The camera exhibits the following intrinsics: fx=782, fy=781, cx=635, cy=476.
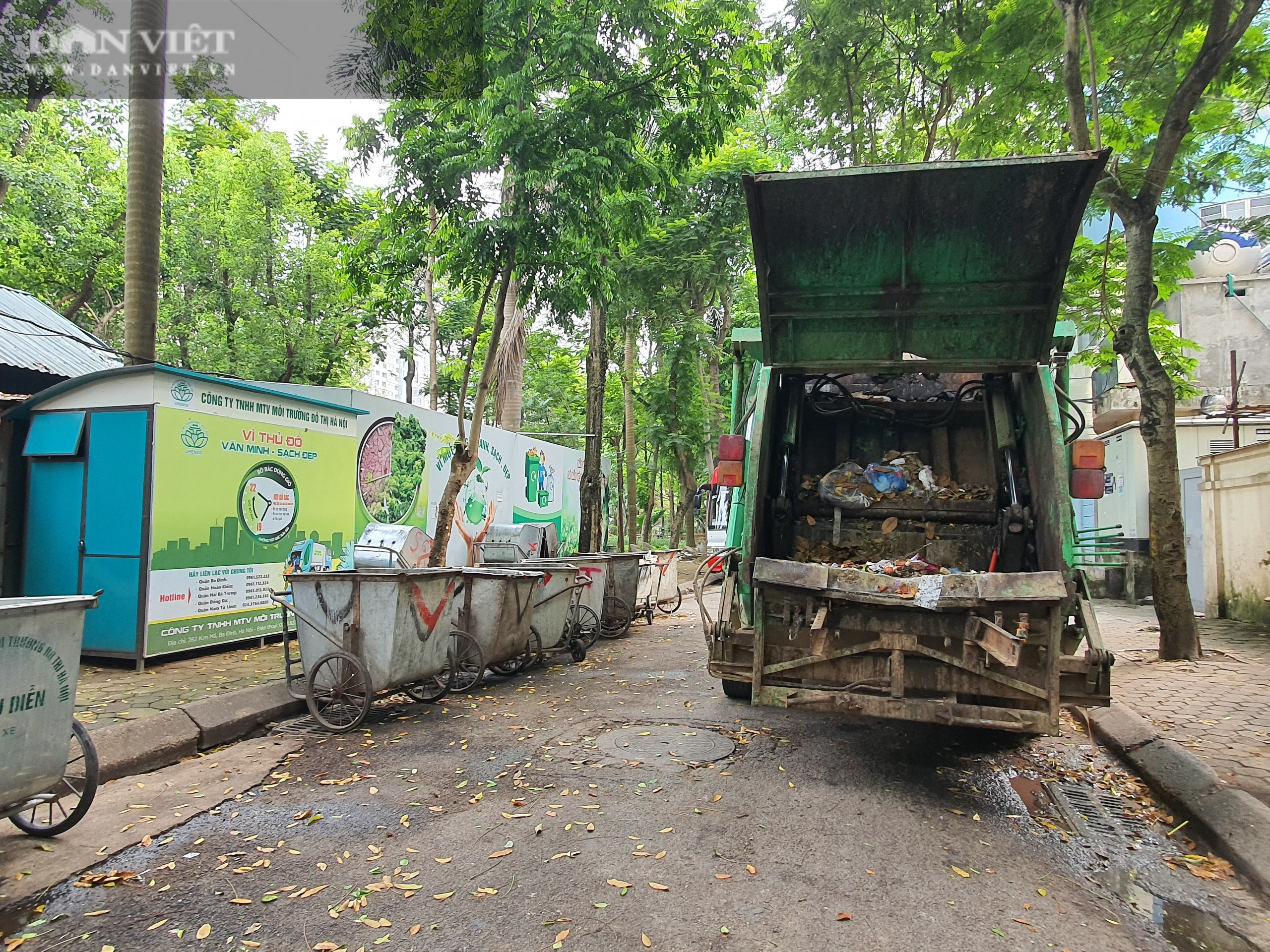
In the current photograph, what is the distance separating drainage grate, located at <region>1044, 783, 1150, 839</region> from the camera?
3.95 metres

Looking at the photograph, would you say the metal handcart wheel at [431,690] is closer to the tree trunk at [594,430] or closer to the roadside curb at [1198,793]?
the roadside curb at [1198,793]

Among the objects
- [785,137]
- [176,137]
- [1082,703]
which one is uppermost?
[176,137]

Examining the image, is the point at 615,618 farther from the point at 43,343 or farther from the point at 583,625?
the point at 43,343

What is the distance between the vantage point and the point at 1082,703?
404 centimetres

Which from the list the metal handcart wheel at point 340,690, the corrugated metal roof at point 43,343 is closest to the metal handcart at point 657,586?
the metal handcart wheel at point 340,690

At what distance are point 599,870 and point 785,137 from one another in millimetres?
14047

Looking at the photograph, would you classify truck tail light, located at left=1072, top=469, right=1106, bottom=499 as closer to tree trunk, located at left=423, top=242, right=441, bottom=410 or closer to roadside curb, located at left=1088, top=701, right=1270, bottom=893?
roadside curb, located at left=1088, top=701, right=1270, bottom=893

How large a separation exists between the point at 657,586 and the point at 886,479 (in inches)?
246

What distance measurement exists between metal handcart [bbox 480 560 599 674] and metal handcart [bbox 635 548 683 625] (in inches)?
81.3

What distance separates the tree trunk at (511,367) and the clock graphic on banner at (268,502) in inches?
216

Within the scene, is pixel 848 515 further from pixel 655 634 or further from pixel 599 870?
pixel 655 634

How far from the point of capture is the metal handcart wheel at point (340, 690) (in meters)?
5.50

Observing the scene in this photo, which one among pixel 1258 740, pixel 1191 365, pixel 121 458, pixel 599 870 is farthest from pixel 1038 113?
pixel 121 458

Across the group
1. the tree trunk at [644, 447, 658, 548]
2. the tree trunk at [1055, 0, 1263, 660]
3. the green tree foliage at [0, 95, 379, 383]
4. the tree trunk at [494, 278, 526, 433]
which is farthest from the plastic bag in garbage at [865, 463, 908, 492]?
the tree trunk at [644, 447, 658, 548]
